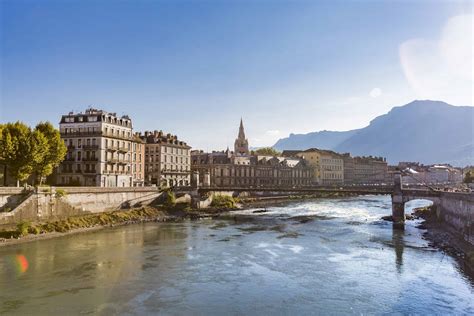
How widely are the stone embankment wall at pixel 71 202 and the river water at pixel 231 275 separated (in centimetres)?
793

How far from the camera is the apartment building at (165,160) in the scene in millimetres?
104688

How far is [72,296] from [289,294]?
15837mm

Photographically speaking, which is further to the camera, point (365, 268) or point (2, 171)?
point (2, 171)

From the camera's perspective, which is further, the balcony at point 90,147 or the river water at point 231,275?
the balcony at point 90,147

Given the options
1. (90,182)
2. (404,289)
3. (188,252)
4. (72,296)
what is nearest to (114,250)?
(188,252)

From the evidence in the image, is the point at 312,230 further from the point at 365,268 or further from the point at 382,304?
the point at 382,304

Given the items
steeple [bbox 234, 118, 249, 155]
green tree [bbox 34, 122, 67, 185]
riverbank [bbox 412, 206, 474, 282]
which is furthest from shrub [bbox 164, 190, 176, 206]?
steeple [bbox 234, 118, 249, 155]

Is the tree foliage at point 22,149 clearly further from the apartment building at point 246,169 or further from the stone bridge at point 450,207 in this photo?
the apartment building at point 246,169

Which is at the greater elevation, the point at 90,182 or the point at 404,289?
the point at 90,182

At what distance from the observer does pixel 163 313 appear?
2639 cm

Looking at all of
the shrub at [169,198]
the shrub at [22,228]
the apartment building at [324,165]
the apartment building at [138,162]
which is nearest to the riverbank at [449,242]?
the shrub at [169,198]

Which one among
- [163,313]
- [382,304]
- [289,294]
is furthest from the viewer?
[289,294]

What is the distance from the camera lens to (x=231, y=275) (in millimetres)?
35531

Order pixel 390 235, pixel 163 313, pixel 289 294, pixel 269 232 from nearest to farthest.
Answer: pixel 163 313 → pixel 289 294 → pixel 390 235 → pixel 269 232
